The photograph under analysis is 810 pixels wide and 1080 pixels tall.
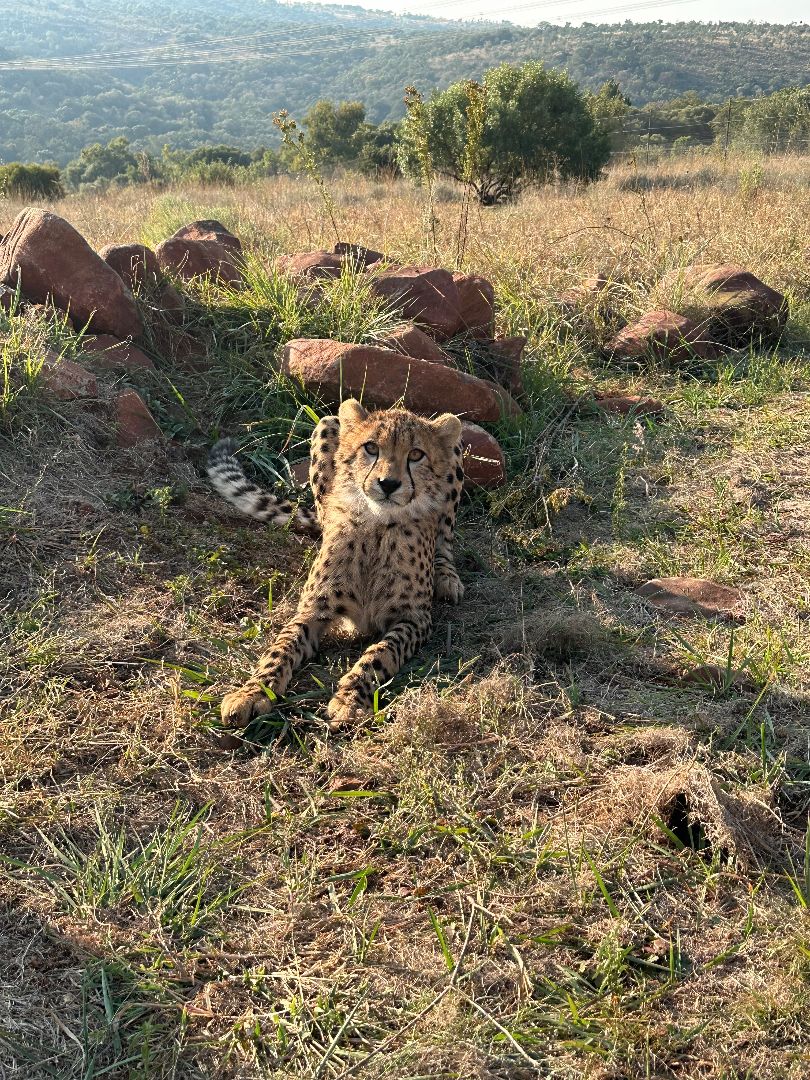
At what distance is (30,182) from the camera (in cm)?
1778

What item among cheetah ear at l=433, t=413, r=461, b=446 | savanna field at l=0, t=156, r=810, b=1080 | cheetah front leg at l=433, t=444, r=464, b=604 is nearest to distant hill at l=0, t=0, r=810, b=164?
savanna field at l=0, t=156, r=810, b=1080

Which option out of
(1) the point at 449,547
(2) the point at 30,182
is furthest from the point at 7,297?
(2) the point at 30,182

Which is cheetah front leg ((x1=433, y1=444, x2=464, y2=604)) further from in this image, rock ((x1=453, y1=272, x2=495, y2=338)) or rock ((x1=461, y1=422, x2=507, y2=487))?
rock ((x1=453, y1=272, x2=495, y2=338))

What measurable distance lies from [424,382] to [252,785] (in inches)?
103

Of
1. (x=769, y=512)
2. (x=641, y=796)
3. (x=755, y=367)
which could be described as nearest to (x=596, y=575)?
(x=769, y=512)

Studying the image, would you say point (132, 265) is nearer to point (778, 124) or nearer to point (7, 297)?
point (7, 297)

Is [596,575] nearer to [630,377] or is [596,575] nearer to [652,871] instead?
[652,871]

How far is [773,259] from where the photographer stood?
8.04 meters

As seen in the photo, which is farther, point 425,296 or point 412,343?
point 425,296

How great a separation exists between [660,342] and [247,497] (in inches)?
142

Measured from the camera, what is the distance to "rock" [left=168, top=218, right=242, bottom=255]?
6540 millimetres

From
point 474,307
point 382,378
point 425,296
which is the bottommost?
point 382,378

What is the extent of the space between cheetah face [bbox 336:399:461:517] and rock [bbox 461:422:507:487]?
75 cm

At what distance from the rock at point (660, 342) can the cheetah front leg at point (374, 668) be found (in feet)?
12.2
